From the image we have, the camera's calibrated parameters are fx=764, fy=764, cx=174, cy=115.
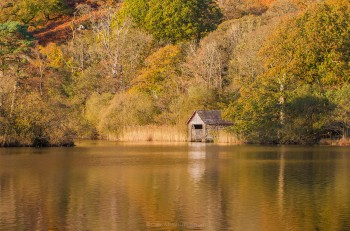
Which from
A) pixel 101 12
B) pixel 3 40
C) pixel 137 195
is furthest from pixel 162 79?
pixel 137 195

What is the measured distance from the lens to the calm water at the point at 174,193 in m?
23.5

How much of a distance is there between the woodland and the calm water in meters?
17.6

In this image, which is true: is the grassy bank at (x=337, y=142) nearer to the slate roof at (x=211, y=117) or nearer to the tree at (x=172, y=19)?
the slate roof at (x=211, y=117)

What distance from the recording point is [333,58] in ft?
261

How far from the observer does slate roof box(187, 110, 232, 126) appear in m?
77.3

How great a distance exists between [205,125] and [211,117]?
1.14 metres

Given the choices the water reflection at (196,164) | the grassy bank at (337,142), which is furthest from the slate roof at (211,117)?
the water reflection at (196,164)

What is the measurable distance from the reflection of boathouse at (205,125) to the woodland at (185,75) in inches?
101

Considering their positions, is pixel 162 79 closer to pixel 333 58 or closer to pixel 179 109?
pixel 179 109

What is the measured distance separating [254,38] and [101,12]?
52758mm

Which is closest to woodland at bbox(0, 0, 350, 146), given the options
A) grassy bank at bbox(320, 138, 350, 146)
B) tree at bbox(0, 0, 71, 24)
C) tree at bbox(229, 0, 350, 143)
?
tree at bbox(229, 0, 350, 143)

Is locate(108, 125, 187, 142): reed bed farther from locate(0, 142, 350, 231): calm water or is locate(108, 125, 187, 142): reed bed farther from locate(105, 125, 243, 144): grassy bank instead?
locate(0, 142, 350, 231): calm water

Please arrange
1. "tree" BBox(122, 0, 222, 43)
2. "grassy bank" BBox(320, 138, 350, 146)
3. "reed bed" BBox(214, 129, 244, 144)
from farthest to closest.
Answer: "tree" BBox(122, 0, 222, 43) < "reed bed" BBox(214, 129, 244, 144) < "grassy bank" BBox(320, 138, 350, 146)

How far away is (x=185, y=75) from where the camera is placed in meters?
96.3
